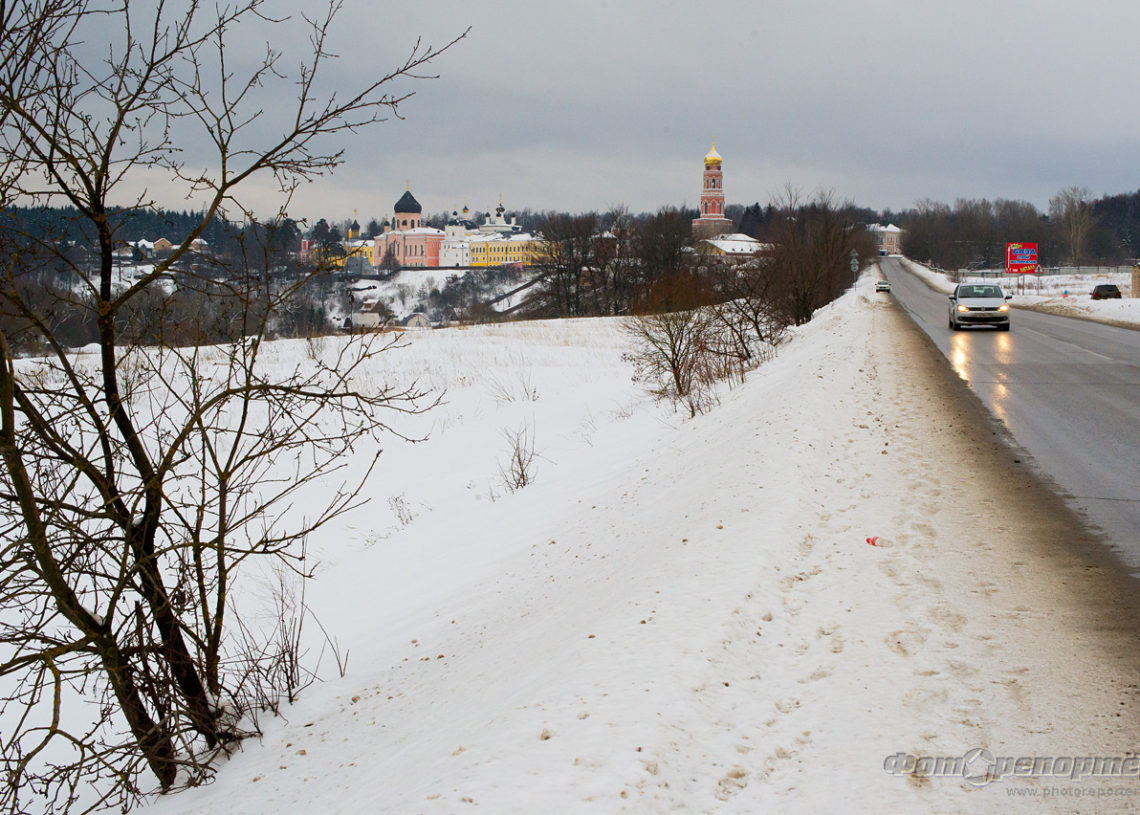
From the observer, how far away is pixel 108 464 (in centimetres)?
457

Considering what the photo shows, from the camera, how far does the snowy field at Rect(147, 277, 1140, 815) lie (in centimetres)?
328

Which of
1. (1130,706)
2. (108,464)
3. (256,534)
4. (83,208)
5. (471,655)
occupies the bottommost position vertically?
(256,534)

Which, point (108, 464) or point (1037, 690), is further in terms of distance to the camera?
point (108, 464)

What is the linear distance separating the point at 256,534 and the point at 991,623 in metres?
10.8

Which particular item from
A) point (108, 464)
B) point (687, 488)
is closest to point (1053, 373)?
point (687, 488)

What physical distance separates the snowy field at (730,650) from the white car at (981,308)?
17132 mm

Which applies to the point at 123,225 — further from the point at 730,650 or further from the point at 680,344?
the point at 680,344

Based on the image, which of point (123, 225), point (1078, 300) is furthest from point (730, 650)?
point (1078, 300)

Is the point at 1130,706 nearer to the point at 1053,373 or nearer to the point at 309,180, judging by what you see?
the point at 309,180

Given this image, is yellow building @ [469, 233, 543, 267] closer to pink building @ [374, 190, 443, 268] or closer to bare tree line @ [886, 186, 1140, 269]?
pink building @ [374, 190, 443, 268]

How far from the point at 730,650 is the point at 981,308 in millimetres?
24290

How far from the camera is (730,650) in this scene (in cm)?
423

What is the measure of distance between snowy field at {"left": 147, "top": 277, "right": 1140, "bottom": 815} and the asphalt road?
53cm

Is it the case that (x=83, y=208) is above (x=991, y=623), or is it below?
above
